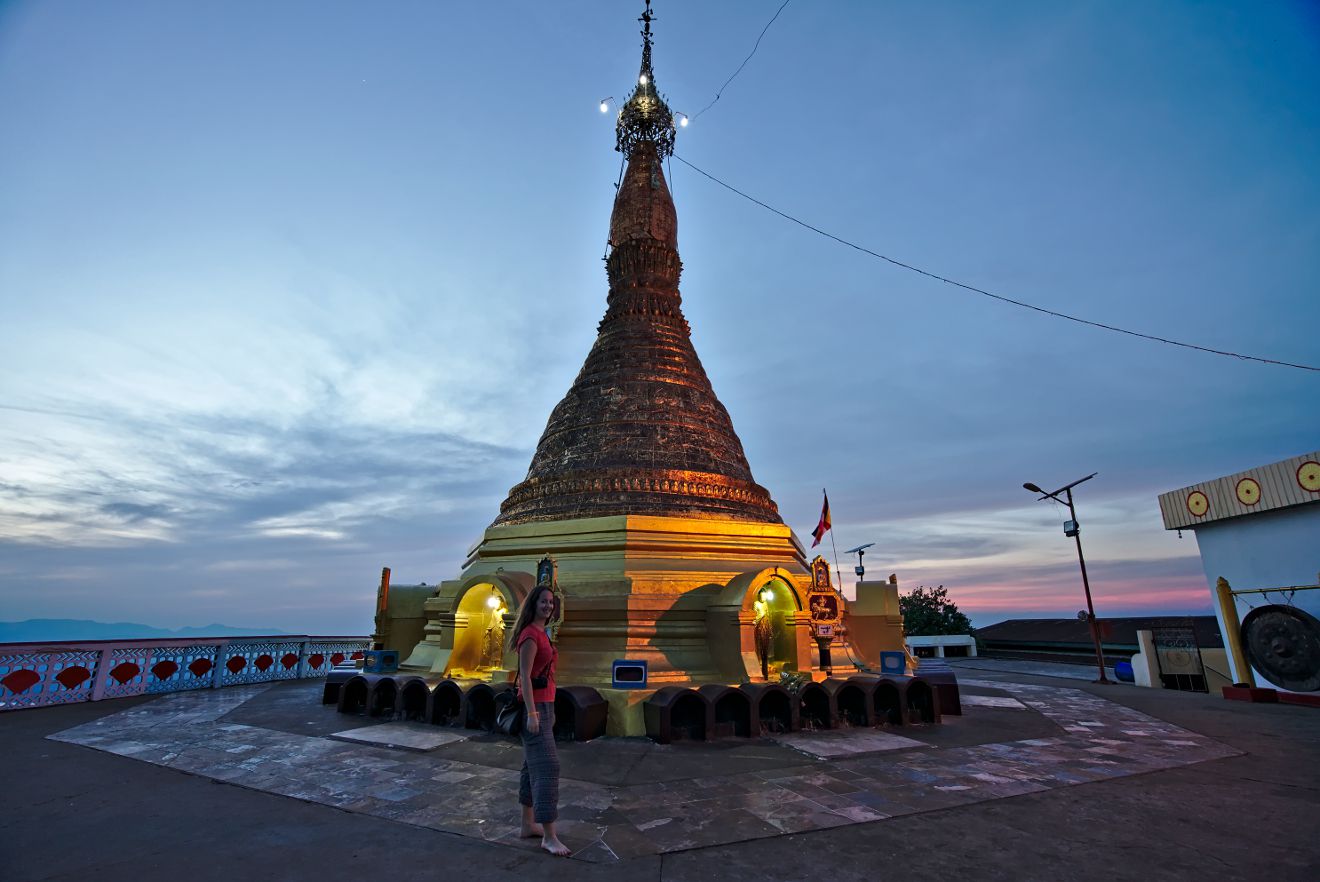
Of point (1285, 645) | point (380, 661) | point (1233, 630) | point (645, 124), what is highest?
point (645, 124)

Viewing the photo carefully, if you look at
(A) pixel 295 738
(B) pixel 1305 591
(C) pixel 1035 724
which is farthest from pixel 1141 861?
(B) pixel 1305 591

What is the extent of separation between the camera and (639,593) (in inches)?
481

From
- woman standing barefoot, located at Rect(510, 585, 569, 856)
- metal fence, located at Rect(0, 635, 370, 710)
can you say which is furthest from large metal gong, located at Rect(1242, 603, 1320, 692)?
metal fence, located at Rect(0, 635, 370, 710)

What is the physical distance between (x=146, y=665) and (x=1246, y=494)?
26082mm

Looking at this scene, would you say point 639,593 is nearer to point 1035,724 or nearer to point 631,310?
point 1035,724

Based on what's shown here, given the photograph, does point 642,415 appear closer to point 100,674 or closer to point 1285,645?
point 100,674

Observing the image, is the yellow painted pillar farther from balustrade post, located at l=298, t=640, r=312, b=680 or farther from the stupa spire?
balustrade post, located at l=298, t=640, r=312, b=680

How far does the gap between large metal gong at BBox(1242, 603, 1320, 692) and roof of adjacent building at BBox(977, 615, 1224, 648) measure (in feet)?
40.6

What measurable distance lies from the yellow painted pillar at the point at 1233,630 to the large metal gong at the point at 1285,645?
97 centimetres

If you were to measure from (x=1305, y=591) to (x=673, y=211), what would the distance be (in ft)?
62.4

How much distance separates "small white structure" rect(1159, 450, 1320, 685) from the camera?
43.5ft

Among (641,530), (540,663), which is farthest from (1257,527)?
(540,663)

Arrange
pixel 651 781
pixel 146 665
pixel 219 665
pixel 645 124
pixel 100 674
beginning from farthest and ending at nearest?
pixel 645 124
pixel 219 665
pixel 146 665
pixel 100 674
pixel 651 781

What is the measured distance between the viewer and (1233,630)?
47.3ft
